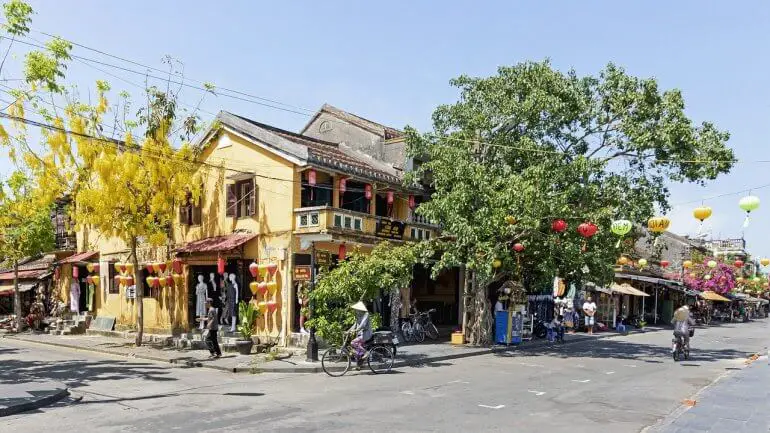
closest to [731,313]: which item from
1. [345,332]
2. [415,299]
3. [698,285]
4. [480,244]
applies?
[698,285]

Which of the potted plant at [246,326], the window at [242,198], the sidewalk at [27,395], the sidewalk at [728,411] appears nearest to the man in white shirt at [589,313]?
the sidewalk at [728,411]

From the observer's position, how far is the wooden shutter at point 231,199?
22109 mm

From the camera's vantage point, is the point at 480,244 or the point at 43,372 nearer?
the point at 43,372

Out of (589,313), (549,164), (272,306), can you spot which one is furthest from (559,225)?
(589,313)

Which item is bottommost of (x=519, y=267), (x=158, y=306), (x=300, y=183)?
(x=158, y=306)

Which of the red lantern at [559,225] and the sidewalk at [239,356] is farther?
the red lantern at [559,225]

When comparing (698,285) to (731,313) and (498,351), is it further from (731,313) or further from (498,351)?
(498,351)

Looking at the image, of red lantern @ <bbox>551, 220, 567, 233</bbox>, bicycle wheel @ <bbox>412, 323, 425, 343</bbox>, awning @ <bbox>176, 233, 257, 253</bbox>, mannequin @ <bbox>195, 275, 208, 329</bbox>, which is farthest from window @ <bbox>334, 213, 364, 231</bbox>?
red lantern @ <bbox>551, 220, 567, 233</bbox>

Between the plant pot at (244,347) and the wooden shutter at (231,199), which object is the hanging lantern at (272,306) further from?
the wooden shutter at (231,199)

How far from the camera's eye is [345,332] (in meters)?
16.7

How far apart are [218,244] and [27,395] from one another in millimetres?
→ 9871

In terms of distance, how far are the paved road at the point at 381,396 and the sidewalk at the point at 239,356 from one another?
2.17ft

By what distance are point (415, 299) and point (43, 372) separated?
14.3 meters

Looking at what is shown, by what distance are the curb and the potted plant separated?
7.20 metres
